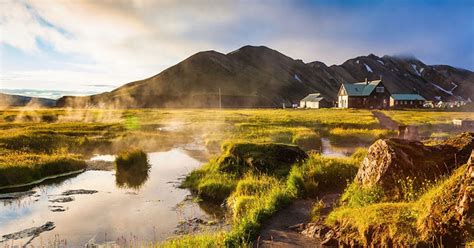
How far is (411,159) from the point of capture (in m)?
14.4

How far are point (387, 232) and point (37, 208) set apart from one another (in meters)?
18.3

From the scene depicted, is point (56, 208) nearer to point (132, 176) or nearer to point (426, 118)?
point (132, 176)

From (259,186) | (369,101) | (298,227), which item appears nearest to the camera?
(298,227)

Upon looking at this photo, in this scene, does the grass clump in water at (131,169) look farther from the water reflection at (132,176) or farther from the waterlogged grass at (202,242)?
the waterlogged grass at (202,242)

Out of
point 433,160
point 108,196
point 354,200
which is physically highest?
point 433,160

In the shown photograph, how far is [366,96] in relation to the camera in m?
152

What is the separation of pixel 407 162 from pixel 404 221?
4258 mm

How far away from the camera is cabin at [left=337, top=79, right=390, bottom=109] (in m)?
152

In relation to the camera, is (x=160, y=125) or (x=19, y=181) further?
(x=160, y=125)

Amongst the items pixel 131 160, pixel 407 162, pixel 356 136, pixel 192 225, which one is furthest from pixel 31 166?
pixel 356 136

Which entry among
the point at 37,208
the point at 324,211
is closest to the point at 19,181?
the point at 37,208

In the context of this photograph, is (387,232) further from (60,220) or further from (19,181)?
(19,181)

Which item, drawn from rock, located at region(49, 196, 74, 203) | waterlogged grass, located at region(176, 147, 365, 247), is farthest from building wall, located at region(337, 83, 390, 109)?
rock, located at region(49, 196, 74, 203)

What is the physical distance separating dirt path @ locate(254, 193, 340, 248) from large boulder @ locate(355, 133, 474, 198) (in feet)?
7.83
